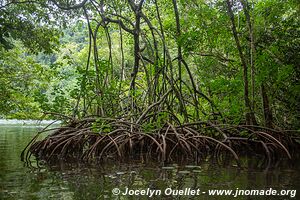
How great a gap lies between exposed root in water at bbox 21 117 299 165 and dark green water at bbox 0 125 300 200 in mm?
535

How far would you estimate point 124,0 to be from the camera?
9.36m

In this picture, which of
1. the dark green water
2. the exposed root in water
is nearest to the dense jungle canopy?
the exposed root in water

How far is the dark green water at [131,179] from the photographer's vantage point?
3.58 metres

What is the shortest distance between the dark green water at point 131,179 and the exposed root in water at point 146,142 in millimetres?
535

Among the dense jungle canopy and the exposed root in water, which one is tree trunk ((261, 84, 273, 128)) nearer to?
the dense jungle canopy

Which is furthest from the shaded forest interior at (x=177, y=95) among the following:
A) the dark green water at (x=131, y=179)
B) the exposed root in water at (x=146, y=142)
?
the dark green water at (x=131, y=179)

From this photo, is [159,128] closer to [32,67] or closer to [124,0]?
[124,0]

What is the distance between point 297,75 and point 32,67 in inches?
342

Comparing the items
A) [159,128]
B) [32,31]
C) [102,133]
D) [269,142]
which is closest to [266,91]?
[269,142]

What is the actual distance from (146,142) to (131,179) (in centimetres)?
227

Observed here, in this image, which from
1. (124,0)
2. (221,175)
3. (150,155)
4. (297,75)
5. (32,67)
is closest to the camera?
(221,175)

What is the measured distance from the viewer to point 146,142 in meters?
6.48

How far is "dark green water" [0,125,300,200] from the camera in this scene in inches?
141

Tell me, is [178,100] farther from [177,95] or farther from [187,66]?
[187,66]
